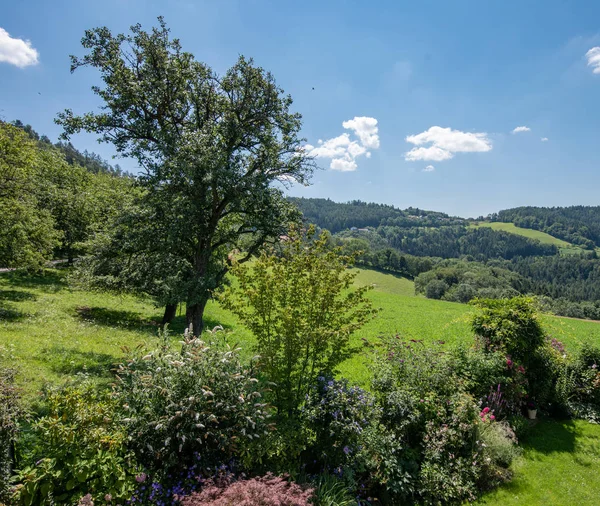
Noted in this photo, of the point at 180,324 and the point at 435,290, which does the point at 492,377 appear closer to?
the point at 180,324

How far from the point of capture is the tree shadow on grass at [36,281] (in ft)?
71.6

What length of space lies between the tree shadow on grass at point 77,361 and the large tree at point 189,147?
290cm

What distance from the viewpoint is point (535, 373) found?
10570 millimetres

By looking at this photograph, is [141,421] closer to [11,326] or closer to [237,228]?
[237,228]

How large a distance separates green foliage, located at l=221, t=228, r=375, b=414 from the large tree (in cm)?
296

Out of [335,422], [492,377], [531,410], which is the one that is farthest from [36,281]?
[531,410]

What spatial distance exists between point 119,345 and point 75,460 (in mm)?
9506

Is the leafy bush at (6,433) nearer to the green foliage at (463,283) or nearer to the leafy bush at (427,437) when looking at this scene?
the leafy bush at (427,437)

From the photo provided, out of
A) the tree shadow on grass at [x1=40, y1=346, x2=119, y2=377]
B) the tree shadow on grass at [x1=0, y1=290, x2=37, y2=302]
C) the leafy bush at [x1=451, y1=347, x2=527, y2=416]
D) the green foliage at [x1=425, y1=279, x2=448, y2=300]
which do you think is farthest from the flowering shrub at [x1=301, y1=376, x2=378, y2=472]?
the green foliage at [x1=425, y1=279, x2=448, y2=300]

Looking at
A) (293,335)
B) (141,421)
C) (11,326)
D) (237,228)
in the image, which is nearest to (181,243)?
(237,228)

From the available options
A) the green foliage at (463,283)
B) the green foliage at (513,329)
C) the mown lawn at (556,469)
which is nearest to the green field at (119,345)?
the mown lawn at (556,469)

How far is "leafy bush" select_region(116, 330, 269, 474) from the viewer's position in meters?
4.87

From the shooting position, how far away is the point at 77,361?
33.1 feet

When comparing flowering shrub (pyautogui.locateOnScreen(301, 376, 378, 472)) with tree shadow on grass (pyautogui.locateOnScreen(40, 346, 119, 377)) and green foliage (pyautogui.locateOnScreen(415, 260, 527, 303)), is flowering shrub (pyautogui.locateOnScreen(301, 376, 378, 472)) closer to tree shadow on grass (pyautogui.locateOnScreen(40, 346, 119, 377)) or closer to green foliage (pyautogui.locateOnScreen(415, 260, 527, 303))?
tree shadow on grass (pyautogui.locateOnScreen(40, 346, 119, 377))
